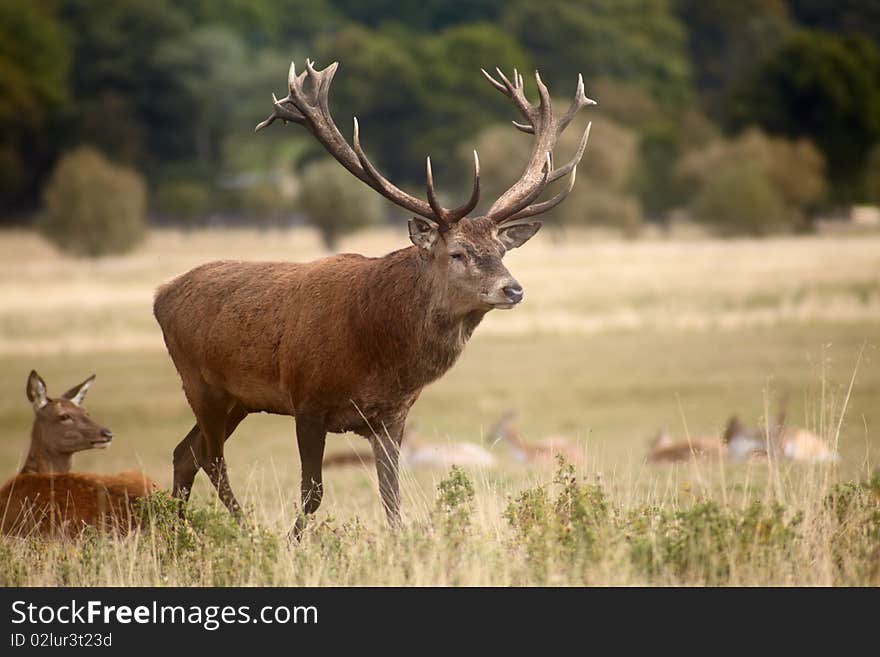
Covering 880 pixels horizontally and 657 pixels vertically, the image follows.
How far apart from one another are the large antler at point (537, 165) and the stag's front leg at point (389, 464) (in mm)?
1419

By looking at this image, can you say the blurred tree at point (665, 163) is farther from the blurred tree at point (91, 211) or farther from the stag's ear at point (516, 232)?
the stag's ear at point (516, 232)

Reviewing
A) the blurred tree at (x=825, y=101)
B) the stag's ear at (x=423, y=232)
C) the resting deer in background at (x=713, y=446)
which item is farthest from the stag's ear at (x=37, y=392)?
the blurred tree at (x=825, y=101)

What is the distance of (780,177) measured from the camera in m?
58.6

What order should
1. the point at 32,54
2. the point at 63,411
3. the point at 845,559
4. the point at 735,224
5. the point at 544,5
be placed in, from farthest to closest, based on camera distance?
the point at 544,5, the point at 32,54, the point at 735,224, the point at 63,411, the point at 845,559

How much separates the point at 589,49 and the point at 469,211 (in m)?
88.0

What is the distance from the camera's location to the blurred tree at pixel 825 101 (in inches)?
2539

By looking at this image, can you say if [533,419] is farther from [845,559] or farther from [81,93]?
[81,93]

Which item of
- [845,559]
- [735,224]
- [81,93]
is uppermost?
[81,93]

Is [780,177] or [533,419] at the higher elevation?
[780,177]

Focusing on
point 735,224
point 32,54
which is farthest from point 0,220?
point 735,224

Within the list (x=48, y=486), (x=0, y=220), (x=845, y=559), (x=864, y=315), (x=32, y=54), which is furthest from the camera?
(x=32, y=54)

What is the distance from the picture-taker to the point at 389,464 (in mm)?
8492

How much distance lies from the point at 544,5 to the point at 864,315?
7157cm

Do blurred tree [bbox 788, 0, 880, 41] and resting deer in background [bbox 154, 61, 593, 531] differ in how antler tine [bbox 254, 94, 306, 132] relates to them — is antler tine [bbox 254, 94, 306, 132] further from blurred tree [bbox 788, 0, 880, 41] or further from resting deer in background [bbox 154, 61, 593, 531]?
blurred tree [bbox 788, 0, 880, 41]
